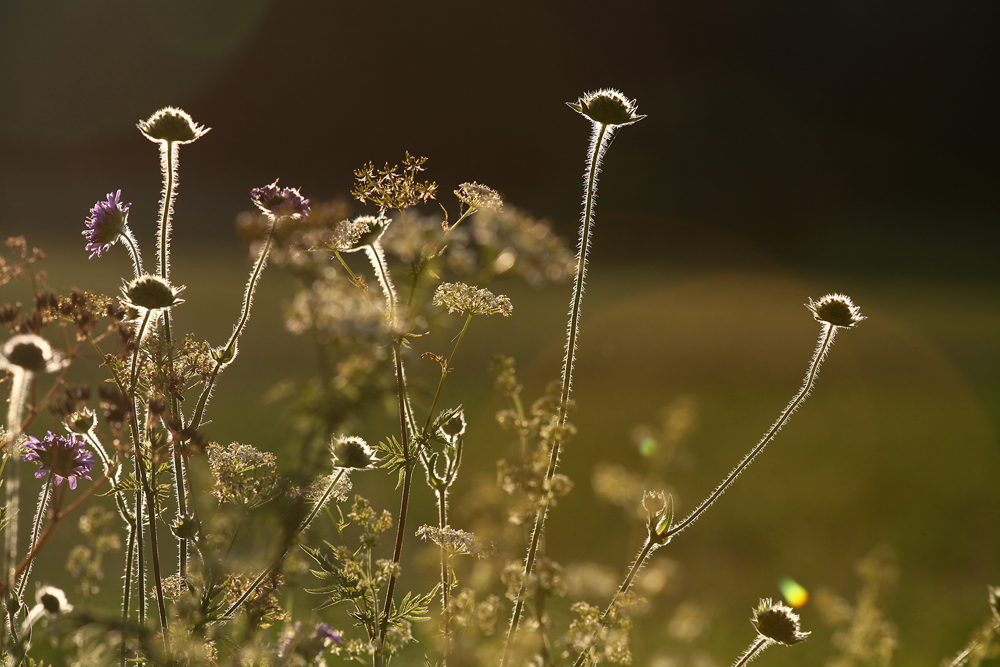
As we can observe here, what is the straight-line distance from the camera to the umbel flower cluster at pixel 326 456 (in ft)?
3.39

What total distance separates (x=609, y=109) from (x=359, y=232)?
692 mm

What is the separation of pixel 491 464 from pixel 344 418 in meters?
4.53

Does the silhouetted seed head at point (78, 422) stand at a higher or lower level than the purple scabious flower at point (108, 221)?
lower

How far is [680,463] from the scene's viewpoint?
4.41ft

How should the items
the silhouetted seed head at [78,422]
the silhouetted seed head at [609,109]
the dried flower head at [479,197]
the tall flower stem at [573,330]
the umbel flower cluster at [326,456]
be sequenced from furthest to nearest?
the silhouetted seed head at [609,109], the dried flower head at [479,197], the silhouetted seed head at [78,422], the tall flower stem at [573,330], the umbel flower cluster at [326,456]

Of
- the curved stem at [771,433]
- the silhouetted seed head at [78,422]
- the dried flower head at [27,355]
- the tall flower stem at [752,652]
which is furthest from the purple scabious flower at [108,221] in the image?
the tall flower stem at [752,652]

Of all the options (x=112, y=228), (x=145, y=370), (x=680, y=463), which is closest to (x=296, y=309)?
(x=680, y=463)

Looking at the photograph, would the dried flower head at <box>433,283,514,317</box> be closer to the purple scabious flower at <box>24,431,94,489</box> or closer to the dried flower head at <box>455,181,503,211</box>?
the dried flower head at <box>455,181,503,211</box>

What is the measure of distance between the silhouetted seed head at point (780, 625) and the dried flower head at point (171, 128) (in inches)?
67.7

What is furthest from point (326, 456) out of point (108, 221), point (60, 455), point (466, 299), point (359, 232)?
point (108, 221)

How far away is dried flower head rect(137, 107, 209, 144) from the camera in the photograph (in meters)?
1.95

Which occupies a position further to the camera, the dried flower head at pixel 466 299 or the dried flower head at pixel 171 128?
the dried flower head at pixel 171 128

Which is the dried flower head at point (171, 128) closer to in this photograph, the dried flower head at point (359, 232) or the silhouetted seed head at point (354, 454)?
the dried flower head at point (359, 232)

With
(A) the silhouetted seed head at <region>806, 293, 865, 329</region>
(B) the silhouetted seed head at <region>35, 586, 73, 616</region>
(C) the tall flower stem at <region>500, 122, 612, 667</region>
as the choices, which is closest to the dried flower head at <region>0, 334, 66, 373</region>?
(B) the silhouetted seed head at <region>35, 586, 73, 616</region>
